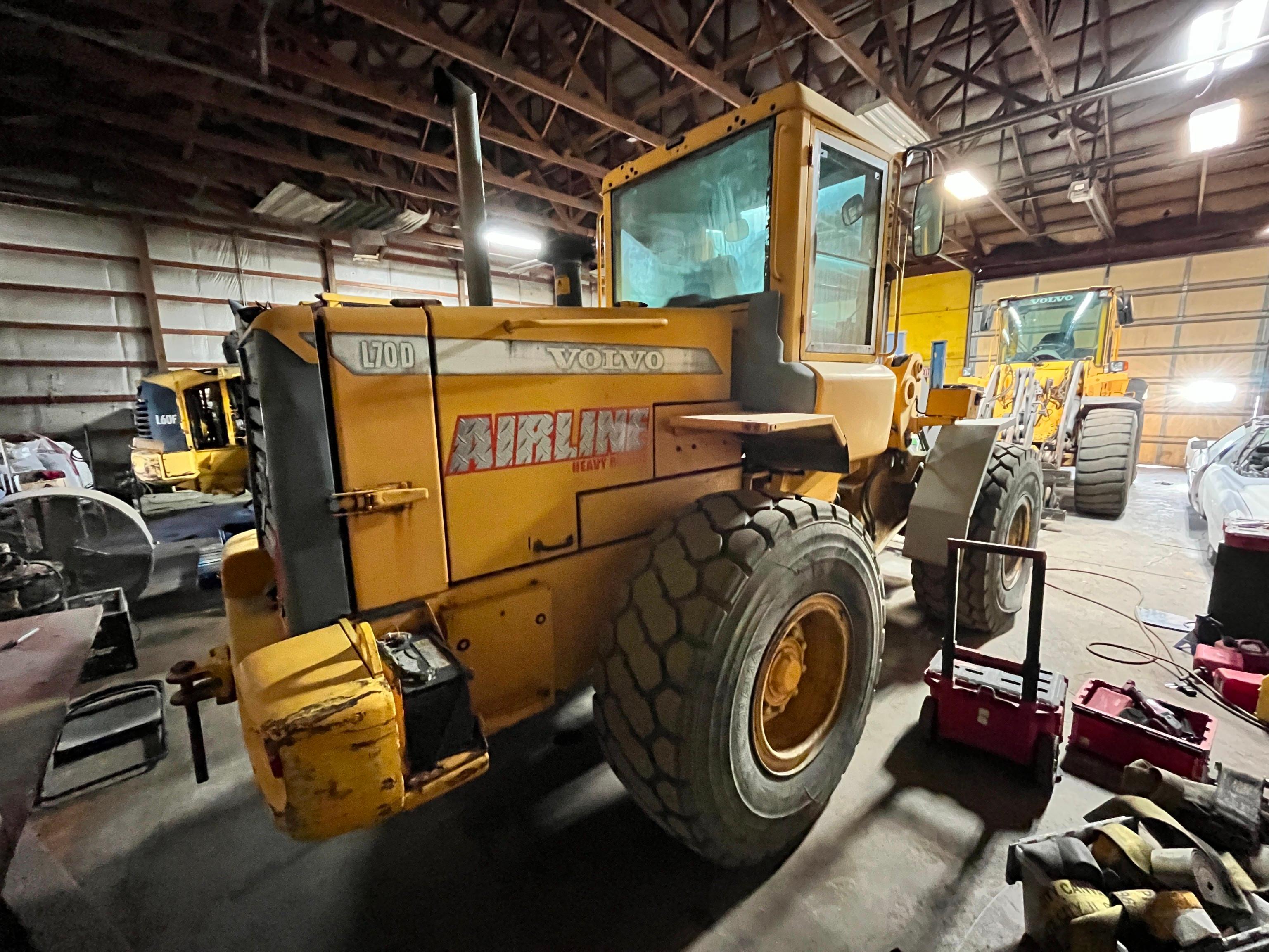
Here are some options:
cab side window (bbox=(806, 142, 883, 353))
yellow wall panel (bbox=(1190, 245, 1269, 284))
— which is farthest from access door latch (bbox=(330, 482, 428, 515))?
yellow wall panel (bbox=(1190, 245, 1269, 284))

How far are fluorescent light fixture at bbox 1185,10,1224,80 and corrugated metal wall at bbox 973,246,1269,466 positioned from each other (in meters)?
5.07

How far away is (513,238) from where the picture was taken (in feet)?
33.0

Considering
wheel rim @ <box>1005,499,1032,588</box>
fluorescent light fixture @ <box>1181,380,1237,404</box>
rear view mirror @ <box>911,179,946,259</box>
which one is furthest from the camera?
fluorescent light fixture @ <box>1181,380,1237,404</box>

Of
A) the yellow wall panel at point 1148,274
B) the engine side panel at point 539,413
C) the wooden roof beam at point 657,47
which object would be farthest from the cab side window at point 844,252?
the yellow wall panel at point 1148,274

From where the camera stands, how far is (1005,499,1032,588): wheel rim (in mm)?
3732

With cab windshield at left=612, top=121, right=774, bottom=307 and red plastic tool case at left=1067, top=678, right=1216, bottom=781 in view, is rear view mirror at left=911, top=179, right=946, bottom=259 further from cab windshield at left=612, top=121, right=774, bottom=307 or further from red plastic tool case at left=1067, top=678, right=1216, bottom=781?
red plastic tool case at left=1067, top=678, right=1216, bottom=781

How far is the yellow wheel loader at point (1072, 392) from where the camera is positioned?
22.1 ft

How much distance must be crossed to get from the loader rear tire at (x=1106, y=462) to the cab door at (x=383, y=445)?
8.20m

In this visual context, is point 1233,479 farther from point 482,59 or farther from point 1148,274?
point 1148,274

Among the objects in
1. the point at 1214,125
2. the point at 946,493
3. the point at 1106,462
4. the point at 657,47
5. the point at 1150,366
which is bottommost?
the point at 1106,462

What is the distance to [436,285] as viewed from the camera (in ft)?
42.8

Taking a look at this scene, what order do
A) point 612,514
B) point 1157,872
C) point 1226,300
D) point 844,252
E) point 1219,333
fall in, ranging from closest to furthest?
point 1157,872 → point 612,514 → point 844,252 → point 1226,300 → point 1219,333

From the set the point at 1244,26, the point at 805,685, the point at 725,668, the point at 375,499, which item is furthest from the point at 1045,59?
the point at 375,499

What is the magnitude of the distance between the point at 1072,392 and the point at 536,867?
28.7ft
